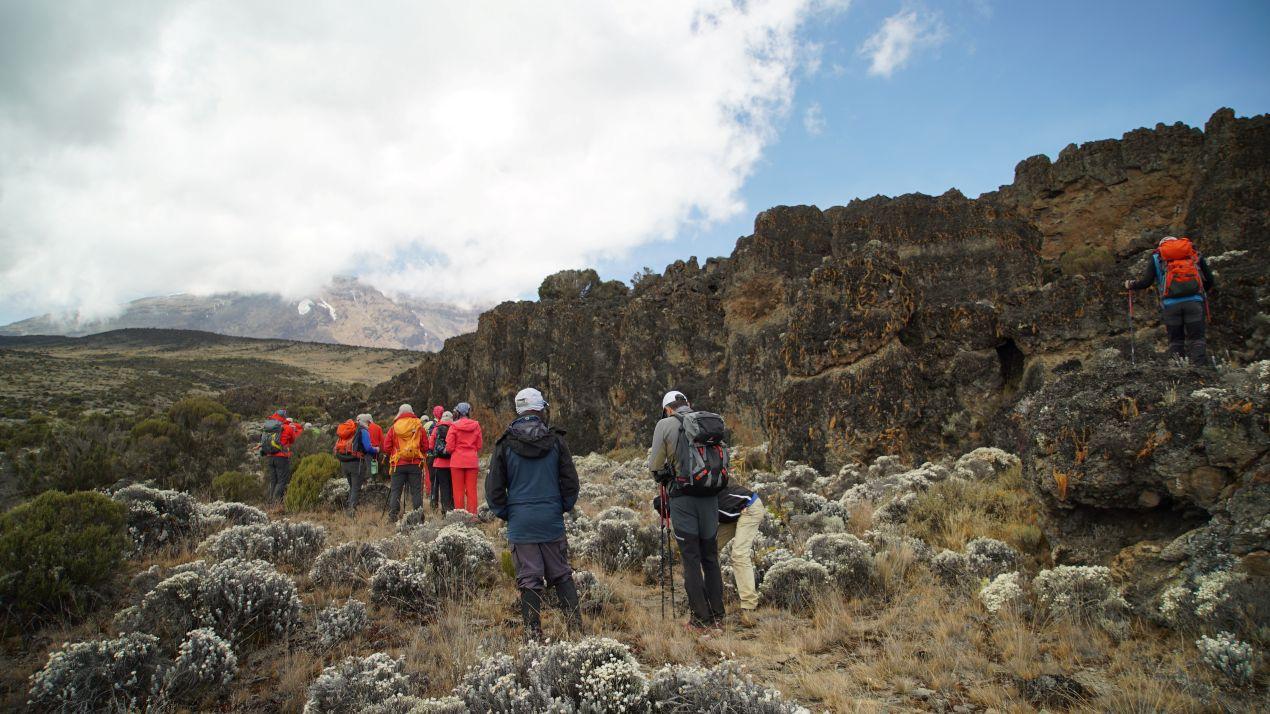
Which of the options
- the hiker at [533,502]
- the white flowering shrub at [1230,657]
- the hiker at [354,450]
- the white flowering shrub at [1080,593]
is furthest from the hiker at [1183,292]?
the hiker at [354,450]

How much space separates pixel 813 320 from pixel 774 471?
11.1 feet

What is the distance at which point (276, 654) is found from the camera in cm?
482

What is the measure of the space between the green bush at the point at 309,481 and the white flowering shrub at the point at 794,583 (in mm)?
9763

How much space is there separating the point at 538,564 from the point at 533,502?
20.4 inches

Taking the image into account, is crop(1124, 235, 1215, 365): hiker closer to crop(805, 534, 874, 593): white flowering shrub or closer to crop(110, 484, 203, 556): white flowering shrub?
crop(805, 534, 874, 593): white flowering shrub

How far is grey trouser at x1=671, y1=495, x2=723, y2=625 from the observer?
221 inches

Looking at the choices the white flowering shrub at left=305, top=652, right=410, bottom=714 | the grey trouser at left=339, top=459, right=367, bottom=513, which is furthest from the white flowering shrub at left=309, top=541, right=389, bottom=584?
the grey trouser at left=339, top=459, right=367, bottom=513

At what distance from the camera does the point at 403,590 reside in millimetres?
6051

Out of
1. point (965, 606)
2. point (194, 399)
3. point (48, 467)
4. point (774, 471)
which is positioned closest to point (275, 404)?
point (194, 399)

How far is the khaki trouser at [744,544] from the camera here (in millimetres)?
6020

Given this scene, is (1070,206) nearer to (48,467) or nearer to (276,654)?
(276,654)

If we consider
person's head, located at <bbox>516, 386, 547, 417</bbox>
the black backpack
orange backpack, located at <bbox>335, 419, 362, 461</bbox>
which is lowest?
orange backpack, located at <bbox>335, 419, 362, 461</bbox>

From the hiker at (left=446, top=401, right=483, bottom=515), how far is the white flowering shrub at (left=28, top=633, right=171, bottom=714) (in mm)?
6453

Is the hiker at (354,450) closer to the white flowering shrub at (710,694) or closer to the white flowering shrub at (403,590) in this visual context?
the white flowering shrub at (403,590)
